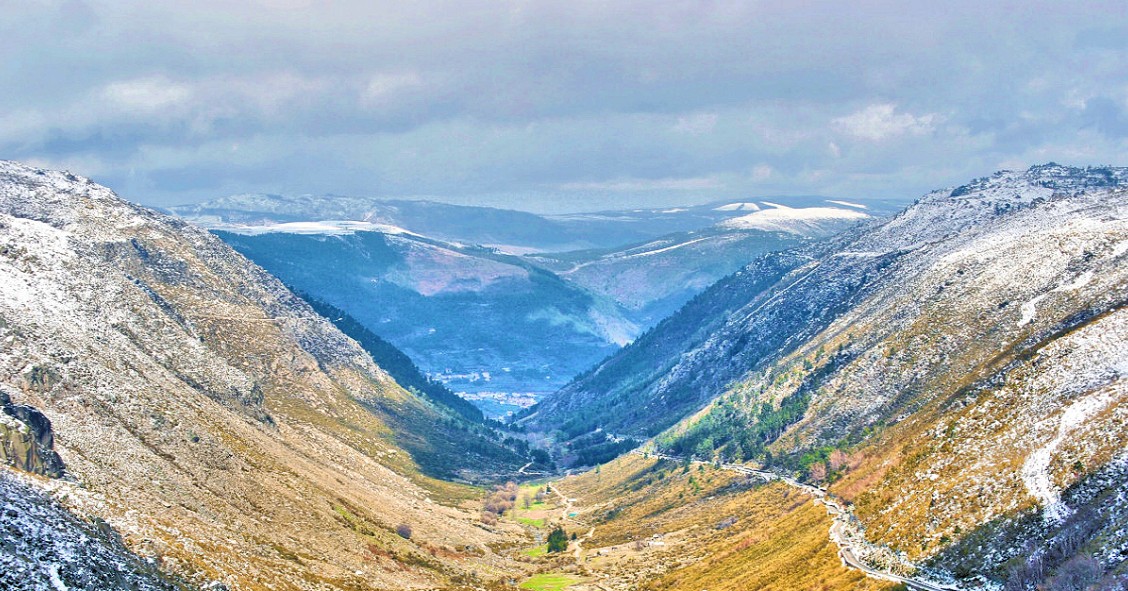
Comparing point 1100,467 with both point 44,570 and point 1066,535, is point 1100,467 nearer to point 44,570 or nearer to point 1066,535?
point 1066,535

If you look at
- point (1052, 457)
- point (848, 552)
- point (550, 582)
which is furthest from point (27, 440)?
point (1052, 457)

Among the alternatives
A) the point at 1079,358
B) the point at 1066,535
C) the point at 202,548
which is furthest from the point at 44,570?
the point at 1079,358

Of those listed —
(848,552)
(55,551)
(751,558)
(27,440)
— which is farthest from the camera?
(751,558)

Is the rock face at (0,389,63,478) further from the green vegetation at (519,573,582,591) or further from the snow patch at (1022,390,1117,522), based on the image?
the snow patch at (1022,390,1117,522)

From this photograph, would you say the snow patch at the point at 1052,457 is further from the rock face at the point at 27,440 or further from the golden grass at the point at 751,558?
the rock face at the point at 27,440

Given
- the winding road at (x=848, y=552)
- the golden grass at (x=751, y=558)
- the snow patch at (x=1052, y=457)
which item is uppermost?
the snow patch at (x=1052, y=457)

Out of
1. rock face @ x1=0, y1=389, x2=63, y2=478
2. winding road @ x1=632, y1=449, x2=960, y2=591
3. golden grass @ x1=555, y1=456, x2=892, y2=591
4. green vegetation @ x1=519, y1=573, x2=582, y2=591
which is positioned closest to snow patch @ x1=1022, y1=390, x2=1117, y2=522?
winding road @ x1=632, y1=449, x2=960, y2=591

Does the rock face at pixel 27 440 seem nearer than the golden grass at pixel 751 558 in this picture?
No

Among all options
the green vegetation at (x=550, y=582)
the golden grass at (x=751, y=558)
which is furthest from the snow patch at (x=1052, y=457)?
the green vegetation at (x=550, y=582)

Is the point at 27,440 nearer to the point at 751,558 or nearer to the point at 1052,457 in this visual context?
the point at 751,558
